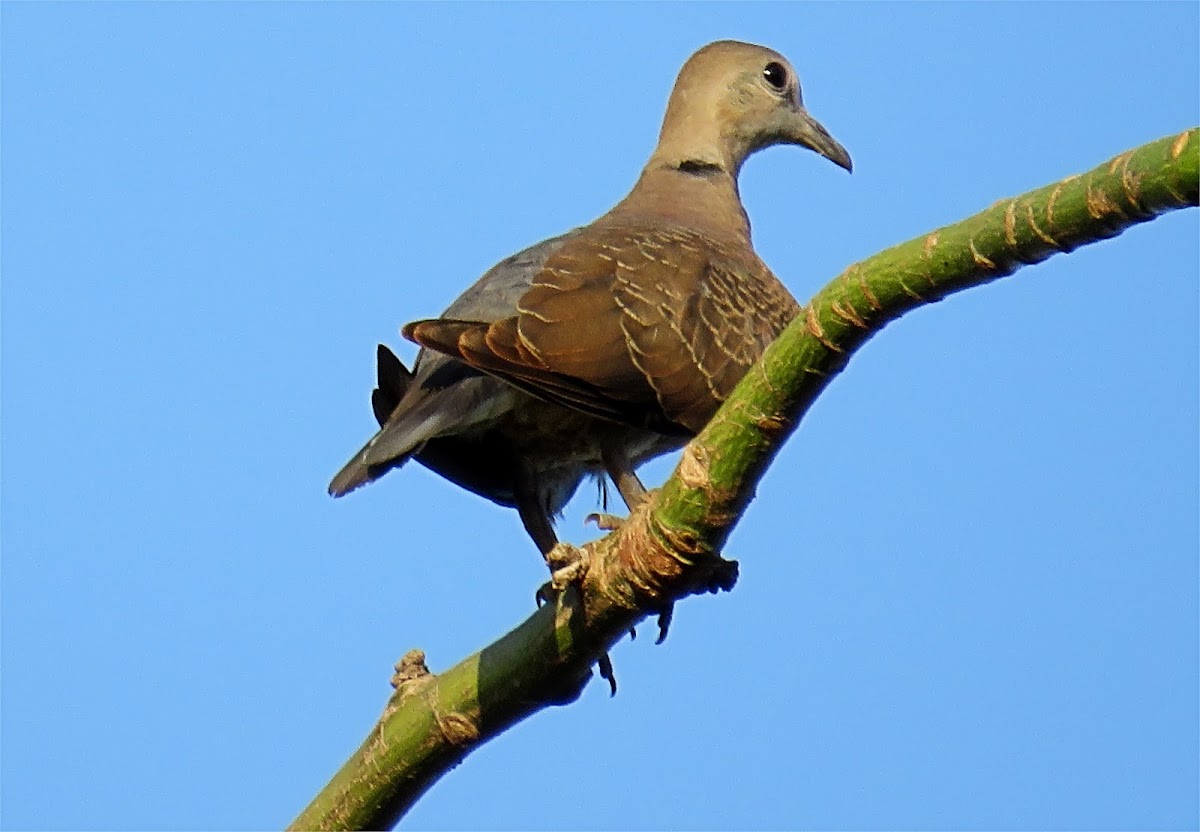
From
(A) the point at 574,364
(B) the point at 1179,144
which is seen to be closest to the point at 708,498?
(B) the point at 1179,144

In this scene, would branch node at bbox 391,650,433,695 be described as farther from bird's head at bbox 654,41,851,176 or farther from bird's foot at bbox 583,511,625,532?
bird's head at bbox 654,41,851,176

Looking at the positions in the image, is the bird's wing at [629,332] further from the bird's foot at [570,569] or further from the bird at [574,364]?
the bird's foot at [570,569]

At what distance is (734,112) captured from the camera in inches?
271

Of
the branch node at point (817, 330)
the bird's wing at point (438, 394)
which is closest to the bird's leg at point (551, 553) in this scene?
the bird's wing at point (438, 394)

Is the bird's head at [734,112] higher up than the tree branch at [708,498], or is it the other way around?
the bird's head at [734,112]

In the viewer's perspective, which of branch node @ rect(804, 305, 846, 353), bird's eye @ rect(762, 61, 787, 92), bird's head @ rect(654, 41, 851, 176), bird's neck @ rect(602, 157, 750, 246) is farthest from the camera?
bird's eye @ rect(762, 61, 787, 92)

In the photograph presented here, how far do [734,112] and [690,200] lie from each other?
588mm

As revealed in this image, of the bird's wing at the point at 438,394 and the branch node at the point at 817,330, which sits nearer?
the branch node at the point at 817,330

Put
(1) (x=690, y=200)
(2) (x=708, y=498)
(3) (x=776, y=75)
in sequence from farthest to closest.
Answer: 1. (3) (x=776, y=75)
2. (1) (x=690, y=200)
3. (2) (x=708, y=498)

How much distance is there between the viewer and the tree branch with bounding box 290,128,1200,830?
277 centimetres

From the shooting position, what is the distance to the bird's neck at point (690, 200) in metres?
6.24

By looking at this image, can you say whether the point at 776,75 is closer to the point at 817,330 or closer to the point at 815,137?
the point at 815,137

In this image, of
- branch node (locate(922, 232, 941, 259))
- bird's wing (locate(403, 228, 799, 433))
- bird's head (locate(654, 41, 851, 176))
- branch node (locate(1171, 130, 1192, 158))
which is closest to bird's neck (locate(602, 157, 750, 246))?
bird's head (locate(654, 41, 851, 176))

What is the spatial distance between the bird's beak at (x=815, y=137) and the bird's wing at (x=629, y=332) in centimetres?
160
